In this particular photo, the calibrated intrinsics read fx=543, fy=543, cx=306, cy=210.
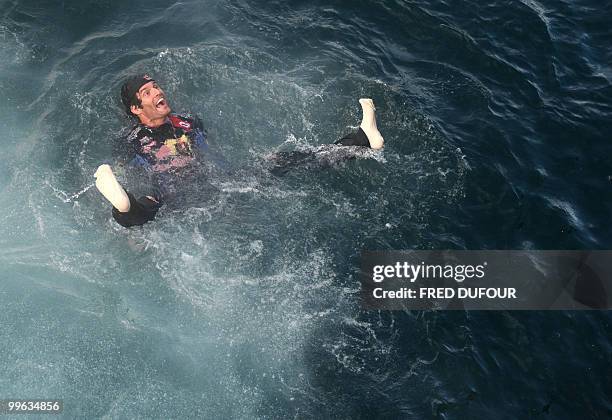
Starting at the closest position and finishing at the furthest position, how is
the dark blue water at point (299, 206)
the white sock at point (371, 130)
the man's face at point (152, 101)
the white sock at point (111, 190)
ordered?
the dark blue water at point (299, 206), the white sock at point (111, 190), the white sock at point (371, 130), the man's face at point (152, 101)

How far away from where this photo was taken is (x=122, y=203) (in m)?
8.48

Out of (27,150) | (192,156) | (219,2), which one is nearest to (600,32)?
(219,2)

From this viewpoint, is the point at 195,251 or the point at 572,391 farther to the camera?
the point at 195,251

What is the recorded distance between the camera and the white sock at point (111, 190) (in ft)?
27.6

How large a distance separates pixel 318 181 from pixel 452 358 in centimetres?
403

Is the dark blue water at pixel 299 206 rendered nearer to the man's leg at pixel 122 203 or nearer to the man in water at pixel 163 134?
the man in water at pixel 163 134

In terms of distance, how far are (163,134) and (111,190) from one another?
2.18m

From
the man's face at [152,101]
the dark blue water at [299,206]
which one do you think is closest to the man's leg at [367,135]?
the dark blue water at [299,206]

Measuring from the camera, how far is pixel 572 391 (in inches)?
316

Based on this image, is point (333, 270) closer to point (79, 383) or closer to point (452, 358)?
point (452, 358)
